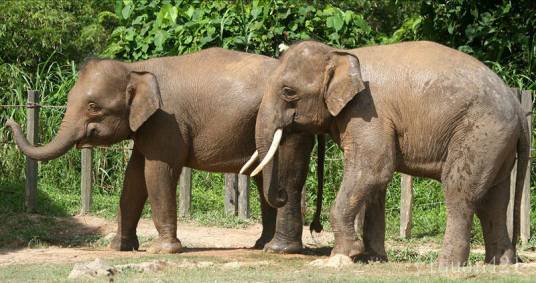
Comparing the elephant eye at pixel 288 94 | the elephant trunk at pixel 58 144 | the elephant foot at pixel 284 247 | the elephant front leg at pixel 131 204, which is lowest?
the elephant foot at pixel 284 247

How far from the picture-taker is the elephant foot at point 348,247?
416 inches

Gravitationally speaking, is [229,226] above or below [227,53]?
below

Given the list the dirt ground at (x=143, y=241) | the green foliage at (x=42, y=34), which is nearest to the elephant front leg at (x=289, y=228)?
the dirt ground at (x=143, y=241)

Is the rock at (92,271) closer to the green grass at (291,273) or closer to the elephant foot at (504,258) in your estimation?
the green grass at (291,273)

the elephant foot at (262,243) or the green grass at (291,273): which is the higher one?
the elephant foot at (262,243)

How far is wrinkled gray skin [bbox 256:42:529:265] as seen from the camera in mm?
10289

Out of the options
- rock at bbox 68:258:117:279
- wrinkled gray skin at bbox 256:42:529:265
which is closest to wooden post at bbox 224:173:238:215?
wrinkled gray skin at bbox 256:42:529:265

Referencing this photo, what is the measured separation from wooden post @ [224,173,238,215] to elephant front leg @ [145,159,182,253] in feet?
11.1

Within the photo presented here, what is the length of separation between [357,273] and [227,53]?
3.66m

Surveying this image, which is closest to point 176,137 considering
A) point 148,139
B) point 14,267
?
point 148,139

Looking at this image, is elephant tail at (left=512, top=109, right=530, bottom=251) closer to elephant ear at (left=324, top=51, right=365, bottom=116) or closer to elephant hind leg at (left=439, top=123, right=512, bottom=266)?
elephant hind leg at (left=439, top=123, right=512, bottom=266)

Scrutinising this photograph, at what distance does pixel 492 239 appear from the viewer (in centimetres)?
1094

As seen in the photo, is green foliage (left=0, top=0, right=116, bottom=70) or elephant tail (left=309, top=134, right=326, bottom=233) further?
green foliage (left=0, top=0, right=116, bottom=70)

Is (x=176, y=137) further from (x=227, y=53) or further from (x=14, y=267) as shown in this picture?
(x=14, y=267)
